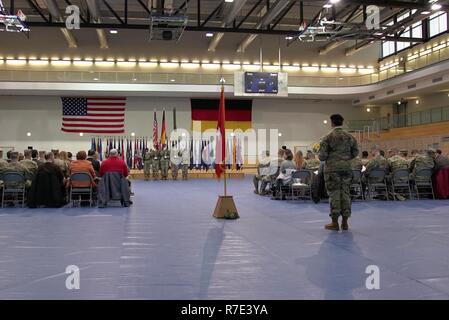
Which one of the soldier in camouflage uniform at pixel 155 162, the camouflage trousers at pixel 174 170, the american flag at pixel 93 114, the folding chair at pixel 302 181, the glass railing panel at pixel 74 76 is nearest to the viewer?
the folding chair at pixel 302 181

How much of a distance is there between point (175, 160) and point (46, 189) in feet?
41.8

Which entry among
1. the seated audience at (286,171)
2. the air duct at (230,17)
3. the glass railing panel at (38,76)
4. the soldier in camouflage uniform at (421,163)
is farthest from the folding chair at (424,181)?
the glass railing panel at (38,76)

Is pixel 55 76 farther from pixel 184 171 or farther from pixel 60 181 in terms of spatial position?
pixel 60 181

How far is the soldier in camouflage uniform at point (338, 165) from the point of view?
250 inches

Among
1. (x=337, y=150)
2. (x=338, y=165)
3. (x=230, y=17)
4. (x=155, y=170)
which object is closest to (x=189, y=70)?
(x=230, y=17)

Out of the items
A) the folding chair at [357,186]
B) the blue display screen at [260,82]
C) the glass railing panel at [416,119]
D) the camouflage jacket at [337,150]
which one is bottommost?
the folding chair at [357,186]

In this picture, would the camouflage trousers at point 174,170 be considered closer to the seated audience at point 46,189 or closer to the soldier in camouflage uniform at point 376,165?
the seated audience at point 46,189

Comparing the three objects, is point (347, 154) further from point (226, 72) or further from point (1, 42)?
point (1, 42)

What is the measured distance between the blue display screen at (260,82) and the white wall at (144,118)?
5.45 meters

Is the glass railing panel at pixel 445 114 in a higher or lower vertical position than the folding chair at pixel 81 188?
higher

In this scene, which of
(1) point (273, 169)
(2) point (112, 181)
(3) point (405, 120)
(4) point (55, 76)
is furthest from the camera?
(3) point (405, 120)

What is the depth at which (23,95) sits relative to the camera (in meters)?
26.3

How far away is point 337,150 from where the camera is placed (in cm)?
640

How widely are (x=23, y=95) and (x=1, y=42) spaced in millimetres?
3364
